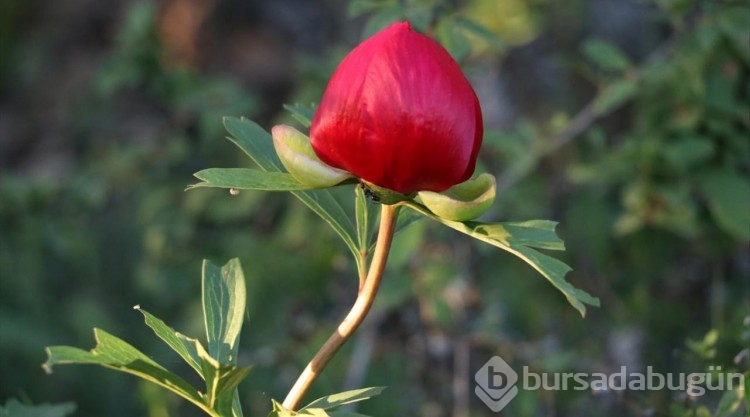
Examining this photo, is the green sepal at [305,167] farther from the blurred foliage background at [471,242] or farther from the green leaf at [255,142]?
the blurred foliage background at [471,242]

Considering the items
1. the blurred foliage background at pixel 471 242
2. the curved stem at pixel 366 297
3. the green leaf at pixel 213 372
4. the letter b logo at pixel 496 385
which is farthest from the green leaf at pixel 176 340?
the letter b logo at pixel 496 385

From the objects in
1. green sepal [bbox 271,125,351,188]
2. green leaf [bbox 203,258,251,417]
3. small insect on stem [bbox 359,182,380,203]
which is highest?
green sepal [bbox 271,125,351,188]

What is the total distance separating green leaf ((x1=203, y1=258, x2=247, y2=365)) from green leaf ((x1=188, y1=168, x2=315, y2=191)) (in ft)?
0.51

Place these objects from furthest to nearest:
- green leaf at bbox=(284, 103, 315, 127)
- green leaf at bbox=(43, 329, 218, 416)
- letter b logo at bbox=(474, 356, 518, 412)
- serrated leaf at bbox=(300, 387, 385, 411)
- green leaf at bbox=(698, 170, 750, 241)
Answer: green leaf at bbox=(698, 170, 750, 241) → letter b logo at bbox=(474, 356, 518, 412) → green leaf at bbox=(284, 103, 315, 127) → serrated leaf at bbox=(300, 387, 385, 411) → green leaf at bbox=(43, 329, 218, 416)

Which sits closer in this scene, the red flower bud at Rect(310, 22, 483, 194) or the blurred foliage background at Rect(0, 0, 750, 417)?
the red flower bud at Rect(310, 22, 483, 194)

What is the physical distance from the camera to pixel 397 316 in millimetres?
2430

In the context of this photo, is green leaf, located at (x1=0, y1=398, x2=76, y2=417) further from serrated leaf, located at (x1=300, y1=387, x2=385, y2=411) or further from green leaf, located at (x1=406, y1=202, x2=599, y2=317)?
green leaf, located at (x1=406, y1=202, x2=599, y2=317)

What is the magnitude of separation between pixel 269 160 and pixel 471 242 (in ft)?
5.10

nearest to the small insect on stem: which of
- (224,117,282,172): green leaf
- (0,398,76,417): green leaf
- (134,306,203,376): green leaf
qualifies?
(224,117,282,172): green leaf

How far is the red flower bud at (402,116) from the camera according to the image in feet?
2.83

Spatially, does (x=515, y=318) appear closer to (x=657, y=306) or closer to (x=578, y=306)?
(x=657, y=306)

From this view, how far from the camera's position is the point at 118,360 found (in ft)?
2.96

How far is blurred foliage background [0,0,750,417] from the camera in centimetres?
207

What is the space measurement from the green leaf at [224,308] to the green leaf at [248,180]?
156 millimetres
